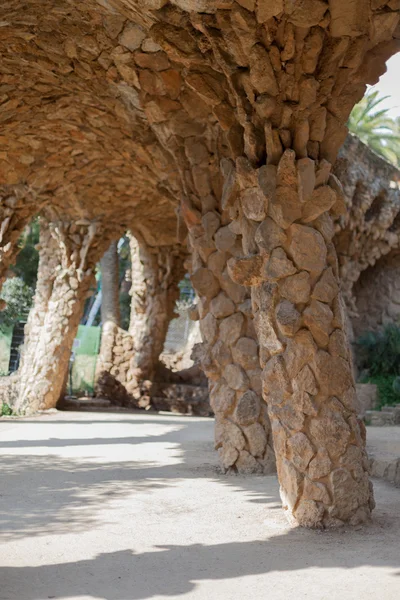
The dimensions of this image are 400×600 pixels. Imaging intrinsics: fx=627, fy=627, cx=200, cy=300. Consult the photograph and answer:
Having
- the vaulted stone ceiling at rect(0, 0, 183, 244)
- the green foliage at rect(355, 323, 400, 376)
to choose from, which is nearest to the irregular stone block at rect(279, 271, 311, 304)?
the vaulted stone ceiling at rect(0, 0, 183, 244)

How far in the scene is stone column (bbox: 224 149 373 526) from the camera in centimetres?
331

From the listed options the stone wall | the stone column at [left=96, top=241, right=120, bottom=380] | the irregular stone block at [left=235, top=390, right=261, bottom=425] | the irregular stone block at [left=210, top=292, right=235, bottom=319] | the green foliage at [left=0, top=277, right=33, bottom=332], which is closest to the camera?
the irregular stone block at [left=235, top=390, right=261, bottom=425]

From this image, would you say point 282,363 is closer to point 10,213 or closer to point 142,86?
point 142,86

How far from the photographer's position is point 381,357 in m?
12.6

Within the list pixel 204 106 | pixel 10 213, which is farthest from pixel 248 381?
pixel 10 213

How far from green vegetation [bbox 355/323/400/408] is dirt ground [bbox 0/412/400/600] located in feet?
25.5

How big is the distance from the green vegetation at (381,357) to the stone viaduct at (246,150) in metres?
7.02

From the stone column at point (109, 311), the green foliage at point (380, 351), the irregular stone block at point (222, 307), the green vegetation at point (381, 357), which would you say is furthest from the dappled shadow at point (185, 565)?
the stone column at point (109, 311)

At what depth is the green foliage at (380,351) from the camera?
12562mm

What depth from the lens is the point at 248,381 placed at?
5.05m

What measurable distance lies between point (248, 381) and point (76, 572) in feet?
8.72

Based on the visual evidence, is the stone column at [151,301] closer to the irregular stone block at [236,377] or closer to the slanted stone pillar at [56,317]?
the slanted stone pillar at [56,317]

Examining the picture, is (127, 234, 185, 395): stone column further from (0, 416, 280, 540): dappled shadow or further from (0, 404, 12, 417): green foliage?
(0, 416, 280, 540): dappled shadow

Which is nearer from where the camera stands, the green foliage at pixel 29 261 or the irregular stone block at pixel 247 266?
the irregular stone block at pixel 247 266
